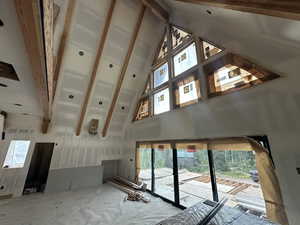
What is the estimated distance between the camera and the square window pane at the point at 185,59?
4.38 m

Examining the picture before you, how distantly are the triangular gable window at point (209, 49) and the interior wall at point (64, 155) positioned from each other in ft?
18.4

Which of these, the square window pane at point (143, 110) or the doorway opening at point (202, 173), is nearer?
the doorway opening at point (202, 173)

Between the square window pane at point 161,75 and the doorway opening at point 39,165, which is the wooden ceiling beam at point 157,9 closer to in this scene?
→ the square window pane at point 161,75

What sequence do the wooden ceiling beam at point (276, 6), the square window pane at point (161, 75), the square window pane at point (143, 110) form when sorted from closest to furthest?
the wooden ceiling beam at point (276, 6) → the square window pane at point (161, 75) → the square window pane at point (143, 110)

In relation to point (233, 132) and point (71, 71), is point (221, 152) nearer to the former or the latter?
point (233, 132)

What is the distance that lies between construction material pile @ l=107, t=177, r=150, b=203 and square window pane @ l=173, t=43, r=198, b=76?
4.69m

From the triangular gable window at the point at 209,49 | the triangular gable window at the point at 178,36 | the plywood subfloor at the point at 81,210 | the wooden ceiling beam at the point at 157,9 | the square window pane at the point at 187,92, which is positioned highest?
the wooden ceiling beam at the point at 157,9

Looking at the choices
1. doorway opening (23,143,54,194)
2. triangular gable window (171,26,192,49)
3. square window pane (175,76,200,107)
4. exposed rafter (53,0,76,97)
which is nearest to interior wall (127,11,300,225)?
square window pane (175,76,200,107)

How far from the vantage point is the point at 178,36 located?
5152 millimetres

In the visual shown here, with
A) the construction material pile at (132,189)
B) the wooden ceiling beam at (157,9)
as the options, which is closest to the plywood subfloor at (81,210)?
the construction material pile at (132,189)

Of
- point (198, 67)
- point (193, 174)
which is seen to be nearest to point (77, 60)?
point (198, 67)

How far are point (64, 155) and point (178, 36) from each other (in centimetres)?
709

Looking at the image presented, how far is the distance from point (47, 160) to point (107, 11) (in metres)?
7.35

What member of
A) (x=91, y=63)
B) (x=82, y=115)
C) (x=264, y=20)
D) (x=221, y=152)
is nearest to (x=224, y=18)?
(x=264, y=20)
